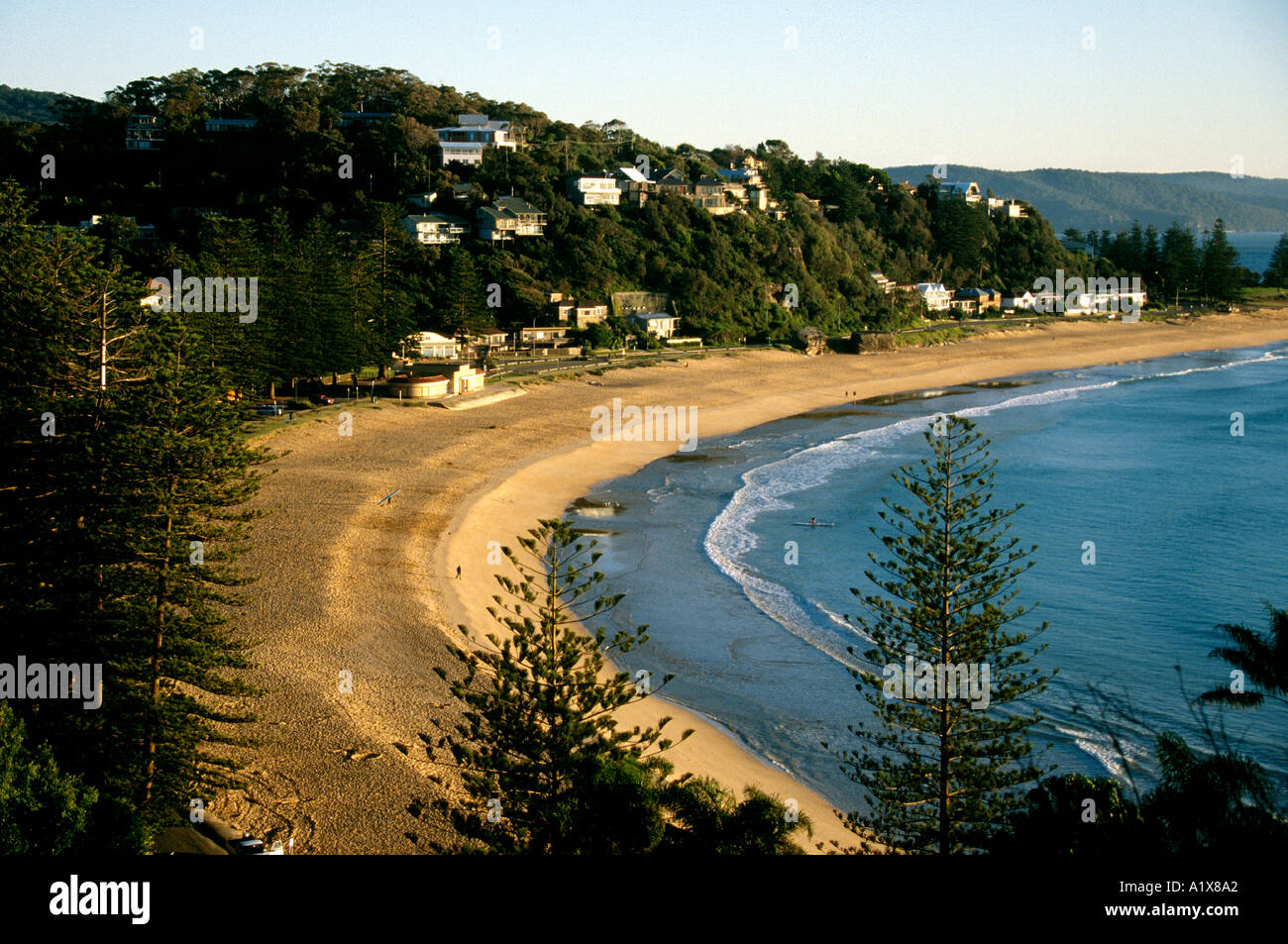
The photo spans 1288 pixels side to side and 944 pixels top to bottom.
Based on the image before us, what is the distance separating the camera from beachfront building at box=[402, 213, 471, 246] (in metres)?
63.0

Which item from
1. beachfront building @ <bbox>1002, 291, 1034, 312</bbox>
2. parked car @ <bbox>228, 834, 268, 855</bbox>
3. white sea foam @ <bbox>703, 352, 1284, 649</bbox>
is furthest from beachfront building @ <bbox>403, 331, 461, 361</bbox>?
beachfront building @ <bbox>1002, 291, 1034, 312</bbox>

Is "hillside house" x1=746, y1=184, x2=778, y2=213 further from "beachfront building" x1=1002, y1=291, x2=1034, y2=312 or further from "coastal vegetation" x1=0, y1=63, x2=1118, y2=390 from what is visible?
"beachfront building" x1=1002, y1=291, x2=1034, y2=312

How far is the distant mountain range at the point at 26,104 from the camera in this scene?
496 ft

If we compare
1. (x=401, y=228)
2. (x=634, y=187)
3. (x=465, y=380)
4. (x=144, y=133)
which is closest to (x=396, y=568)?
(x=465, y=380)

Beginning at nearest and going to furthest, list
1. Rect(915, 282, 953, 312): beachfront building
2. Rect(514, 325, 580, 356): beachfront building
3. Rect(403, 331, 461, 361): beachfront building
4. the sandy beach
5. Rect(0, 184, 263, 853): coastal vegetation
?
Rect(0, 184, 263, 853): coastal vegetation, the sandy beach, Rect(403, 331, 461, 361): beachfront building, Rect(514, 325, 580, 356): beachfront building, Rect(915, 282, 953, 312): beachfront building

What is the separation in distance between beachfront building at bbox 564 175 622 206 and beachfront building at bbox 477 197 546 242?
5454 millimetres

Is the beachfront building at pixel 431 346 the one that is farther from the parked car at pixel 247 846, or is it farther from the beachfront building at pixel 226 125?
the beachfront building at pixel 226 125

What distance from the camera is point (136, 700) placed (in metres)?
12.8

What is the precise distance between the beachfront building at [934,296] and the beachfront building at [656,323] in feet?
→ 93.2

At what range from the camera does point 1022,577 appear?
83.4 feet
